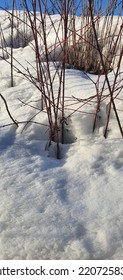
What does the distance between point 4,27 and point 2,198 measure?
11.9 ft

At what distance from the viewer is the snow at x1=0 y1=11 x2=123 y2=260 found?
0.73 meters

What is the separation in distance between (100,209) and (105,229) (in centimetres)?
7

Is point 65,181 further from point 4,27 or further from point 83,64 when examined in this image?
point 4,27

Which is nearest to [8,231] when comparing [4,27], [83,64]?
[83,64]

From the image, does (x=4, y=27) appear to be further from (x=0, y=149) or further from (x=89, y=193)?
(x=89, y=193)

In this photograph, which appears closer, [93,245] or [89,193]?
[93,245]

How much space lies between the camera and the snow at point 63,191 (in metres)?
0.73

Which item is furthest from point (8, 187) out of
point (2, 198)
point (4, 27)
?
point (4, 27)

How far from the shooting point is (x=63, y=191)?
91 cm

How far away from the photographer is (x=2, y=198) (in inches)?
34.2
